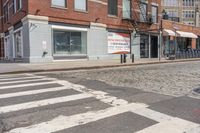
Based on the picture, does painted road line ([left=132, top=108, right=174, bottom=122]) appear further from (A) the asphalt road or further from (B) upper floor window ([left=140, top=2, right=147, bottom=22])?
(B) upper floor window ([left=140, top=2, right=147, bottom=22])

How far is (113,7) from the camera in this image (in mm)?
29141

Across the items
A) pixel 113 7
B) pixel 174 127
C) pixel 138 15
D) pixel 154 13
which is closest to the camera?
pixel 174 127

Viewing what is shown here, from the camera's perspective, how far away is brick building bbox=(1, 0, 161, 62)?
72.3 feet

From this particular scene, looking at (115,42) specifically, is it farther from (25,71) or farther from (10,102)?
(10,102)

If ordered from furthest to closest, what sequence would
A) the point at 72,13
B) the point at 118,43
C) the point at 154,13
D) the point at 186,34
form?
the point at 186,34
the point at 154,13
the point at 118,43
the point at 72,13

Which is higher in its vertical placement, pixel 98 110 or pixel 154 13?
pixel 154 13

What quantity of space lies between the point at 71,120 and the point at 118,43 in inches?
986

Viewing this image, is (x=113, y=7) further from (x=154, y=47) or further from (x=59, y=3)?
(x=154, y=47)

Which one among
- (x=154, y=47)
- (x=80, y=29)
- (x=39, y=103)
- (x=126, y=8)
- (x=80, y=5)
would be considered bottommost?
(x=39, y=103)

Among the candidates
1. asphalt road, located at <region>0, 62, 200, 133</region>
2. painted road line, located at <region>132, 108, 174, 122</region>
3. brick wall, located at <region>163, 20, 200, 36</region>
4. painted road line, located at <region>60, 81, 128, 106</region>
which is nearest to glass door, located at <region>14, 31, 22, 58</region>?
asphalt road, located at <region>0, 62, 200, 133</region>

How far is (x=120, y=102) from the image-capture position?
260 inches

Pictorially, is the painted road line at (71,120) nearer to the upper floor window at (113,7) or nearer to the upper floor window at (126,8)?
the upper floor window at (113,7)

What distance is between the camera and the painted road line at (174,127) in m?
4.46

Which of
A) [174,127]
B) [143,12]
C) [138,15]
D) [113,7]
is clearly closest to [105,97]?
[174,127]
